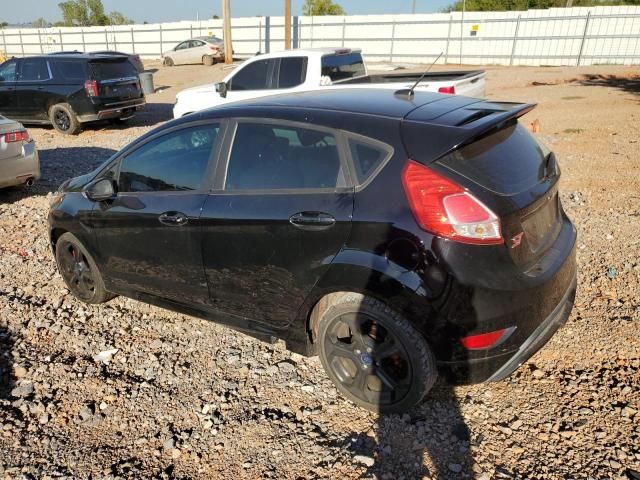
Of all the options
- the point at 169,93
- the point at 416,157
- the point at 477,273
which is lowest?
the point at 169,93

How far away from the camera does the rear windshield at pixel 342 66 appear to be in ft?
31.0

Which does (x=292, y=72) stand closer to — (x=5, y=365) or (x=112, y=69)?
(x=112, y=69)

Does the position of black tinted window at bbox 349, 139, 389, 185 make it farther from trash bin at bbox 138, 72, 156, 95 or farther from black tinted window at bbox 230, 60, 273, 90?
trash bin at bbox 138, 72, 156, 95

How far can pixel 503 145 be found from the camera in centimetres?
290

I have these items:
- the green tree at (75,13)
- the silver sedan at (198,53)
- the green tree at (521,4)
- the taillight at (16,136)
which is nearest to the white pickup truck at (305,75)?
the taillight at (16,136)

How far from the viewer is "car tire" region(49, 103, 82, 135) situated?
1267 centimetres

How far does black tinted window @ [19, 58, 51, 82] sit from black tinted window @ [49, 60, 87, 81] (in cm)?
23

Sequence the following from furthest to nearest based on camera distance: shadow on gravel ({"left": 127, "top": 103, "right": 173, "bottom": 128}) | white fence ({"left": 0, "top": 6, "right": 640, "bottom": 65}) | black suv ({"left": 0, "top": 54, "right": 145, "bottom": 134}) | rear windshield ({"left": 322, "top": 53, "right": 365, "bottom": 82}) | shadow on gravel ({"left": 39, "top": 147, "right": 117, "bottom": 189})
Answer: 1. white fence ({"left": 0, "top": 6, "right": 640, "bottom": 65})
2. shadow on gravel ({"left": 127, "top": 103, "right": 173, "bottom": 128})
3. black suv ({"left": 0, "top": 54, "right": 145, "bottom": 134})
4. rear windshield ({"left": 322, "top": 53, "right": 365, "bottom": 82})
5. shadow on gravel ({"left": 39, "top": 147, "right": 117, "bottom": 189})

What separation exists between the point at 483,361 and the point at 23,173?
6.87m

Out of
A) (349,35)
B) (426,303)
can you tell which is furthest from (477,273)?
(349,35)

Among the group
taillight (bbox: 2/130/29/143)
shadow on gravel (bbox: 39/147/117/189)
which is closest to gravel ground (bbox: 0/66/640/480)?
taillight (bbox: 2/130/29/143)

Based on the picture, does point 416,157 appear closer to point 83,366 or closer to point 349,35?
point 83,366

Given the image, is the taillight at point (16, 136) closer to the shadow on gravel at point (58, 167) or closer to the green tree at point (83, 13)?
the shadow on gravel at point (58, 167)

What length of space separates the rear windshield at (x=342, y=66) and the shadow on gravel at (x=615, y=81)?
10610 millimetres
